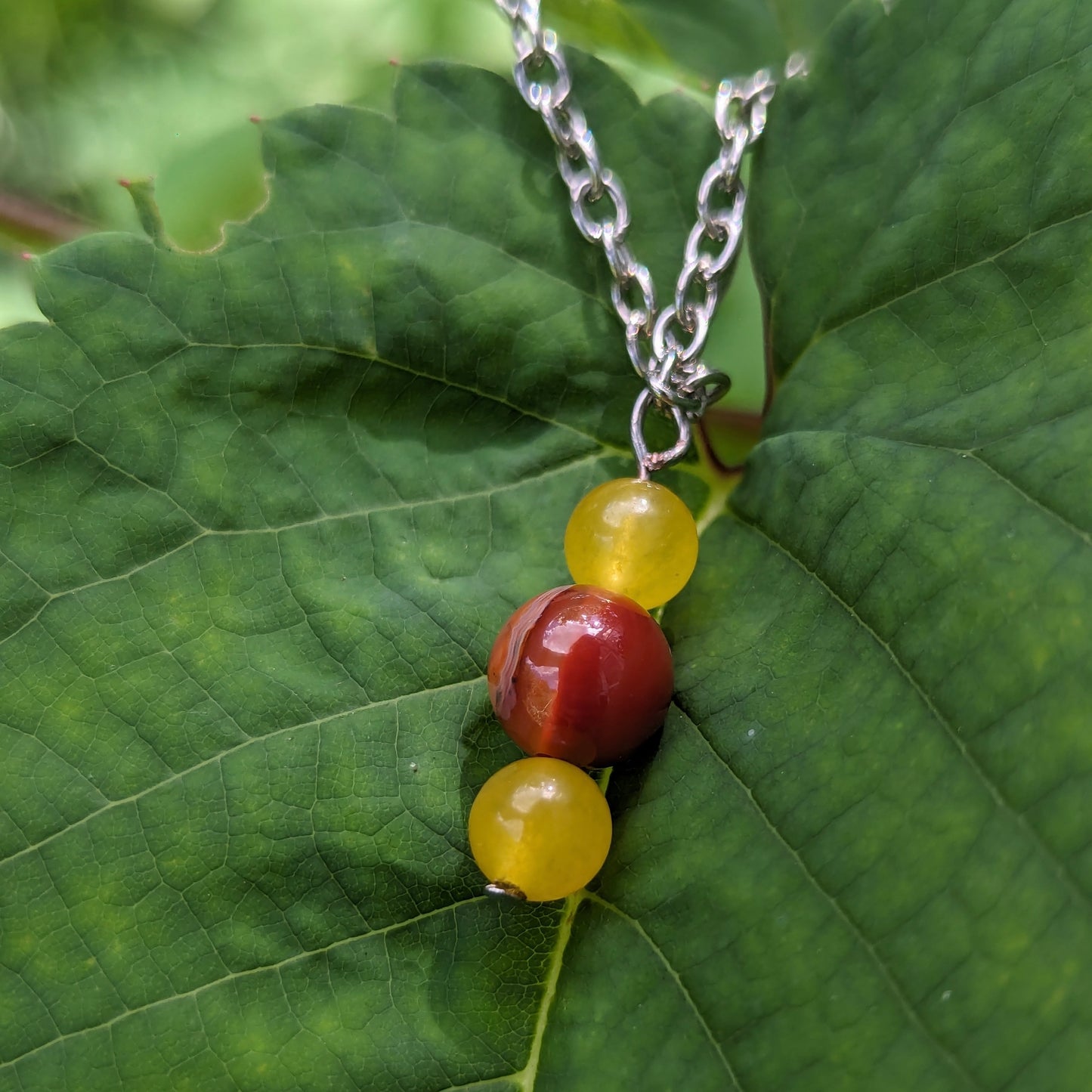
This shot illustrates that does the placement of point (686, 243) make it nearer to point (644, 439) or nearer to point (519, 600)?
point (644, 439)

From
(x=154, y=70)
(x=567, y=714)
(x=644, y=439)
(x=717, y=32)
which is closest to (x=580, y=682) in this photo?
(x=567, y=714)

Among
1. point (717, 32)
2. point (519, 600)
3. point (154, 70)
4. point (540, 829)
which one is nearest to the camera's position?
point (540, 829)

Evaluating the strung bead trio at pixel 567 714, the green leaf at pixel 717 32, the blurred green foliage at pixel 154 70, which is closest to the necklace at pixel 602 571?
the strung bead trio at pixel 567 714

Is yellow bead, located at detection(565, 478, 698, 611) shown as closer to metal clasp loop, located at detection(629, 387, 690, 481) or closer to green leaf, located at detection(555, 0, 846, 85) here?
metal clasp loop, located at detection(629, 387, 690, 481)

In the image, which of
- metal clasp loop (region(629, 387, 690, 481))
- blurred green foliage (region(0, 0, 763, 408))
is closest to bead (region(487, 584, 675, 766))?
metal clasp loop (region(629, 387, 690, 481))

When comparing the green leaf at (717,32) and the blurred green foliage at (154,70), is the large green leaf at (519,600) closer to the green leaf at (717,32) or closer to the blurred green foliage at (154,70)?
the green leaf at (717,32)

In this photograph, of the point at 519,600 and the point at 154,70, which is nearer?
the point at 519,600

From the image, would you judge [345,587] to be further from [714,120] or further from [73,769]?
[714,120]

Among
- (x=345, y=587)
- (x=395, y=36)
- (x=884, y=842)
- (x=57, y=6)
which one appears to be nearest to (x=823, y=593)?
(x=884, y=842)
